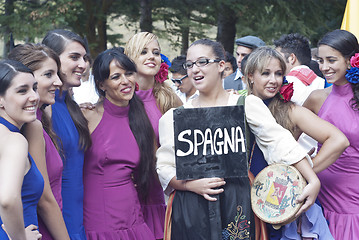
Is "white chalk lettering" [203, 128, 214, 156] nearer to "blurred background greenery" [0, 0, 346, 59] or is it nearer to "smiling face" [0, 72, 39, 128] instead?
"smiling face" [0, 72, 39, 128]

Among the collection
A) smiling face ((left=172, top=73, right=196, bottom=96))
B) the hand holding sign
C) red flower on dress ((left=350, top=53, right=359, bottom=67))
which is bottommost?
smiling face ((left=172, top=73, right=196, bottom=96))

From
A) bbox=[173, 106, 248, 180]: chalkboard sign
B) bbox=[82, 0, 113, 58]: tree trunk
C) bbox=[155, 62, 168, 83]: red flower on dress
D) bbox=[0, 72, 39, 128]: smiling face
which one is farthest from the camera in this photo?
bbox=[82, 0, 113, 58]: tree trunk

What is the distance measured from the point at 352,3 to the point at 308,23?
6.91 metres

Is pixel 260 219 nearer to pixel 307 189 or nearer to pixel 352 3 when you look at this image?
pixel 307 189

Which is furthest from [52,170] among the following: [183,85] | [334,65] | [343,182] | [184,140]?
[183,85]

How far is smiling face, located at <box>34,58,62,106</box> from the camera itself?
10.6 feet

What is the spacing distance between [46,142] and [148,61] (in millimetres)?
1523

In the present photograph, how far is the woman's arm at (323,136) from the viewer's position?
11.6 ft

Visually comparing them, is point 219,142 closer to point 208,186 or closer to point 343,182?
point 208,186

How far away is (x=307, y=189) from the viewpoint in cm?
322

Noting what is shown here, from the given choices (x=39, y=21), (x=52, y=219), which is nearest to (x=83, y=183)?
(x=52, y=219)

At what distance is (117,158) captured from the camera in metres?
3.71

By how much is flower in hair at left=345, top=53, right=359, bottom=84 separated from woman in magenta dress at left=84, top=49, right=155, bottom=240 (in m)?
1.67

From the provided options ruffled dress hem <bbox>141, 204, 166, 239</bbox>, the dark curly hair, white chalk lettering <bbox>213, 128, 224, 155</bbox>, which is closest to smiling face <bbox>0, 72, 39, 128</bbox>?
white chalk lettering <bbox>213, 128, 224, 155</bbox>
